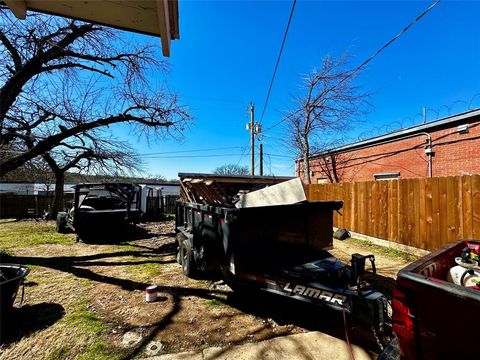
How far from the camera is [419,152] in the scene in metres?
11.8

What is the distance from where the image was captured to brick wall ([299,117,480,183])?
32.0 feet

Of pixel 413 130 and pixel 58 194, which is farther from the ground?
pixel 413 130

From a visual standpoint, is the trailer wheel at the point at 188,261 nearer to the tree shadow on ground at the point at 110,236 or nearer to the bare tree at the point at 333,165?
the tree shadow on ground at the point at 110,236

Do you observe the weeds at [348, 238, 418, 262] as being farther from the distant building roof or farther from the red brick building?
the distant building roof

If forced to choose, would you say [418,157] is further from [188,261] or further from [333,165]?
[188,261]

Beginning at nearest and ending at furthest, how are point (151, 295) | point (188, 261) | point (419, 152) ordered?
point (151, 295), point (188, 261), point (419, 152)

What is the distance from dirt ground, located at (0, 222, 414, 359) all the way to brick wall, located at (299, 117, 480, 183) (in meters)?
6.75

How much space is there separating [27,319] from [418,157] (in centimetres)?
1421

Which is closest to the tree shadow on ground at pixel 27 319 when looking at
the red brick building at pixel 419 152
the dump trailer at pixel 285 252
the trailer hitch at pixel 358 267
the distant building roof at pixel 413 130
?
A: the dump trailer at pixel 285 252

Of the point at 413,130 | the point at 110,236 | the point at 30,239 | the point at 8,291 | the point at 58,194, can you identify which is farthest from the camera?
the point at 58,194

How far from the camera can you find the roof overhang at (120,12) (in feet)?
7.09

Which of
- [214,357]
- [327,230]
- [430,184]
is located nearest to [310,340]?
[214,357]

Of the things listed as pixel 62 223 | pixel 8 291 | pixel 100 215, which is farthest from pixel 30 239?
pixel 8 291

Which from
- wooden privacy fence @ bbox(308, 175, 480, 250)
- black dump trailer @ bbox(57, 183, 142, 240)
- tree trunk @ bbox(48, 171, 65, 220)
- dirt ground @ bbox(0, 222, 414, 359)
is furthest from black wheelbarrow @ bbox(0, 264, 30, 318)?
tree trunk @ bbox(48, 171, 65, 220)
